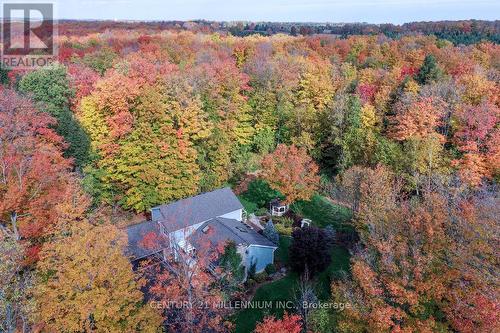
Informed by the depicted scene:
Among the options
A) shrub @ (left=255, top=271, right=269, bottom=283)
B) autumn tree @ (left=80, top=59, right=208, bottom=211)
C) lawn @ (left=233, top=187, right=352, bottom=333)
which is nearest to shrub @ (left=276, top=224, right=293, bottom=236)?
lawn @ (left=233, top=187, right=352, bottom=333)

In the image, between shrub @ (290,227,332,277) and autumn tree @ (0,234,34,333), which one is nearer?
autumn tree @ (0,234,34,333)

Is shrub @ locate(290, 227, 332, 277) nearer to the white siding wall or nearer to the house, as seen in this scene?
the house

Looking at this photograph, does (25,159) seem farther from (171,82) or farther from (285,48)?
(285,48)

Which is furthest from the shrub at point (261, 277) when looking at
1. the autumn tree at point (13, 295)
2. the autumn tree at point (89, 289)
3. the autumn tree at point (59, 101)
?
the autumn tree at point (59, 101)

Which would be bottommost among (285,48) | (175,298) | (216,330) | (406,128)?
(216,330)

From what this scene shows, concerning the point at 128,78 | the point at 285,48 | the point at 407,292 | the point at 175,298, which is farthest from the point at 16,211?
the point at 285,48

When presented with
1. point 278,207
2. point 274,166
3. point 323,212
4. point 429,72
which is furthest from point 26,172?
point 429,72

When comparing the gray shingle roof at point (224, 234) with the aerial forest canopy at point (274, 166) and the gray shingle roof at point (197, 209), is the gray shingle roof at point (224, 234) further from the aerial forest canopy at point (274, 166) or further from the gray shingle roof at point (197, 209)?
the aerial forest canopy at point (274, 166)

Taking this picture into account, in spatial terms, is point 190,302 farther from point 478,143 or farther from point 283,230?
point 478,143
